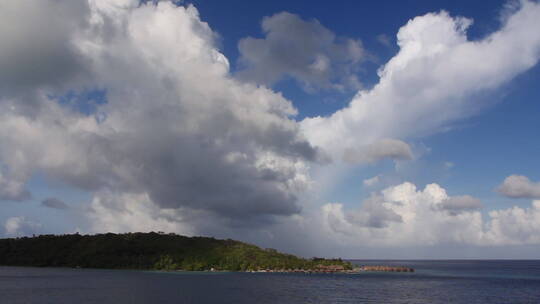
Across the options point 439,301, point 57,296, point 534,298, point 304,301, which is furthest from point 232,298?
point 534,298

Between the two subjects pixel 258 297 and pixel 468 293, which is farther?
pixel 468 293

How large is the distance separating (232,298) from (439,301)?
55.6 meters

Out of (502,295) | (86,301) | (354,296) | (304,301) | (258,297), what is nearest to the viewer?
(86,301)

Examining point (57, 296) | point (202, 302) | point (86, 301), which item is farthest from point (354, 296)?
point (57, 296)

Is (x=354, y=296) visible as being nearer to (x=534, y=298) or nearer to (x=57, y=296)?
(x=534, y=298)

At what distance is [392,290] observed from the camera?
6068 inches

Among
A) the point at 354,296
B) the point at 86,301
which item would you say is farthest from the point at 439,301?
the point at 86,301

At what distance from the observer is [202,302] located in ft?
367

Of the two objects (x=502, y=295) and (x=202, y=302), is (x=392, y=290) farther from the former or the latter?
(x=202, y=302)

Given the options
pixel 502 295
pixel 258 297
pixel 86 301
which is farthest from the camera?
pixel 502 295

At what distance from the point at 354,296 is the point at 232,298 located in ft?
120

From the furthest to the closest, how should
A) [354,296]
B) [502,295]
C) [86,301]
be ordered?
1. [502,295]
2. [354,296]
3. [86,301]

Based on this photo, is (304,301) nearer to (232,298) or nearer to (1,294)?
(232,298)

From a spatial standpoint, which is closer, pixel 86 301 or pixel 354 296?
pixel 86 301
